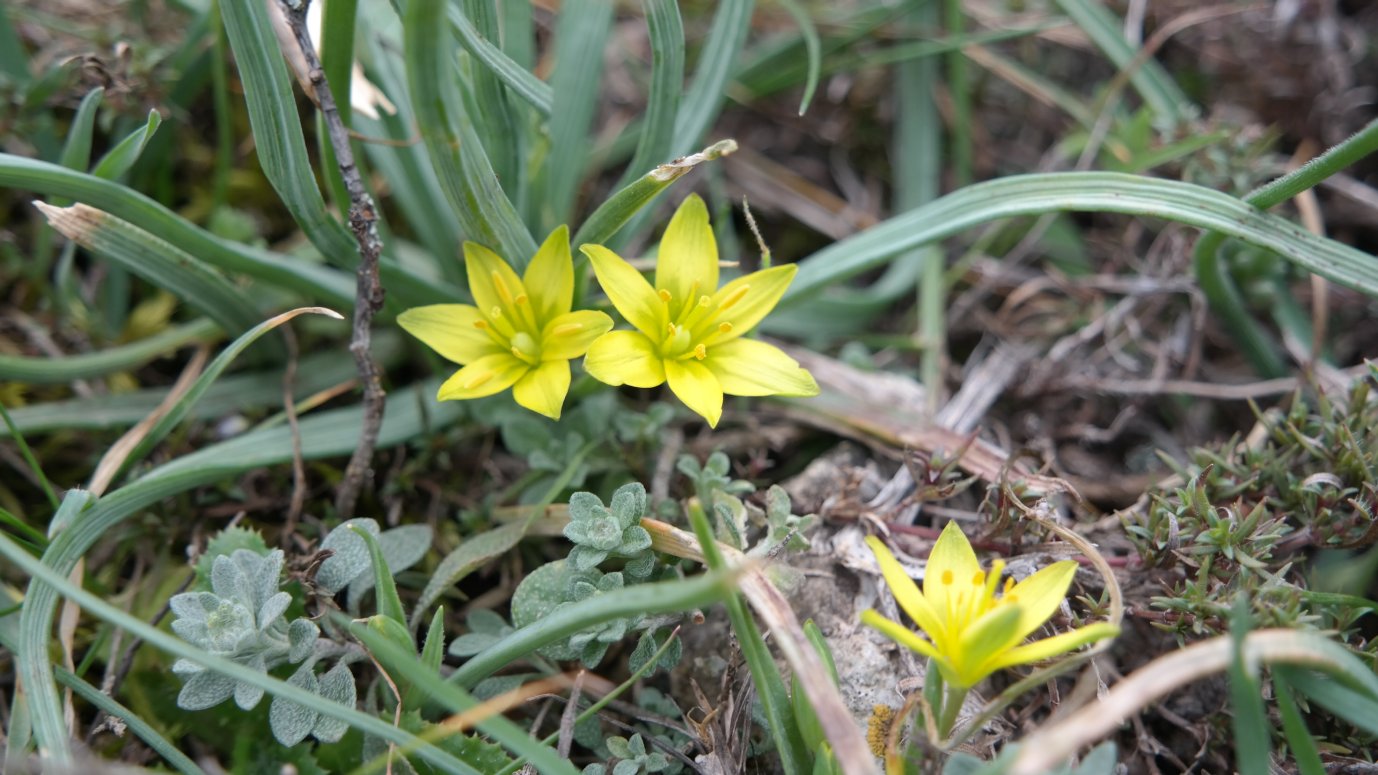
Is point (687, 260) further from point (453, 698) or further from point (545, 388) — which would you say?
point (453, 698)

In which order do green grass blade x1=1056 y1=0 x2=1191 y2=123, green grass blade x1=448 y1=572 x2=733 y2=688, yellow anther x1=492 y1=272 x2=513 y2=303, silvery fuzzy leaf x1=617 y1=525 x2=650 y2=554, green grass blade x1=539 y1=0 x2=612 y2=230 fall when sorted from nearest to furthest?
green grass blade x1=448 y1=572 x2=733 y2=688 < silvery fuzzy leaf x1=617 y1=525 x2=650 y2=554 < yellow anther x1=492 y1=272 x2=513 y2=303 < green grass blade x1=539 y1=0 x2=612 y2=230 < green grass blade x1=1056 y1=0 x2=1191 y2=123

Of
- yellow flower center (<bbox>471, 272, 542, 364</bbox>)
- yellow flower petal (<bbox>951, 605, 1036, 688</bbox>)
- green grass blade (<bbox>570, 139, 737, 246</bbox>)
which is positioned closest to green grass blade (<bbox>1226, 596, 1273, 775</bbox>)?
yellow flower petal (<bbox>951, 605, 1036, 688</bbox>)

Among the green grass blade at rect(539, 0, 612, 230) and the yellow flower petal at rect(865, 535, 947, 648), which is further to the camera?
the green grass blade at rect(539, 0, 612, 230)

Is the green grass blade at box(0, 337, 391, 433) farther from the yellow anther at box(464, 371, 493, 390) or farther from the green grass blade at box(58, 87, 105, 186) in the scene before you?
the yellow anther at box(464, 371, 493, 390)

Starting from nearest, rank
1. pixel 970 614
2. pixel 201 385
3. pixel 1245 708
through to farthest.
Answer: pixel 1245 708
pixel 970 614
pixel 201 385

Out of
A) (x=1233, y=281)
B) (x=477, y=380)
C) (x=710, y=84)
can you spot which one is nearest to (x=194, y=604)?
(x=477, y=380)

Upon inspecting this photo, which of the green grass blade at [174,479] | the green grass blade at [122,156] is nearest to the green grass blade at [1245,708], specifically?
the green grass blade at [174,479]
